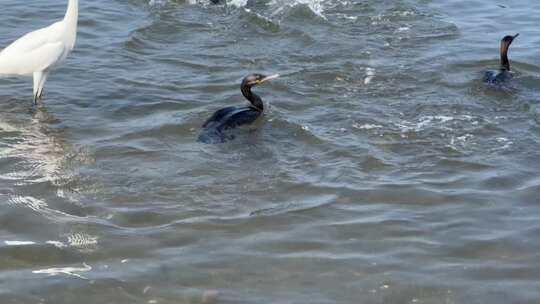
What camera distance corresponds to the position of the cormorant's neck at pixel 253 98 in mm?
9641

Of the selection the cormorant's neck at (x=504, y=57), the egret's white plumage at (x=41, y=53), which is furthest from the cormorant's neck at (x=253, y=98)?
the cormorant's neck at (x=504, y=57)

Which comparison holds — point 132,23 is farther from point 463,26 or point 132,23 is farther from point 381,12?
point 463,26

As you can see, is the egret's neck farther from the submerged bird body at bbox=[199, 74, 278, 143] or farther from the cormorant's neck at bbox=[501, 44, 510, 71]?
the cormorant's neck at bbox=[501, 44, 510, 71]

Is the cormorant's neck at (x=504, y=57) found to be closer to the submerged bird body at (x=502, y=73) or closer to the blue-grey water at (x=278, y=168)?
the submerged bird body at (x=502, y=73)

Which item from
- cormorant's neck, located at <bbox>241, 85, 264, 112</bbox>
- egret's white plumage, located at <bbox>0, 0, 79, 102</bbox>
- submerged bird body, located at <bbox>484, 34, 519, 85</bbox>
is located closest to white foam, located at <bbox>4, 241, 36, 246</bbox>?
cormorant's neck, located at <bbox>241, 85, 264, 112</bbox>

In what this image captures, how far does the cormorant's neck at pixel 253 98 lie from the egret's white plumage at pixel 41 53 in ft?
6.28

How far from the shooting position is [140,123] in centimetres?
941

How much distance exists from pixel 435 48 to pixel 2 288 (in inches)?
301

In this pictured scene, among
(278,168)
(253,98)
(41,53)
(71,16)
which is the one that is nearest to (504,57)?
(253,98)

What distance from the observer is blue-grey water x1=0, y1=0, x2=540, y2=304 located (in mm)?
6117

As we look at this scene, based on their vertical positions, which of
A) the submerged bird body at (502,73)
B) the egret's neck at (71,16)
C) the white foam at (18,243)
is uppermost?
the egret's neck at (71,16)

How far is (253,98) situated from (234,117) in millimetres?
645

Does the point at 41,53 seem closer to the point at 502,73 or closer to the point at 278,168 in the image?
the point at 278,168

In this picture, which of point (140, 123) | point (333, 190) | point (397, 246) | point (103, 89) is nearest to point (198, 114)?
point (140, 123)
